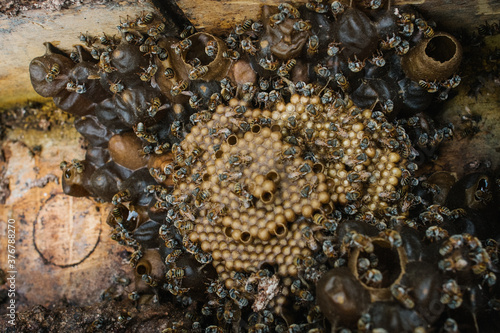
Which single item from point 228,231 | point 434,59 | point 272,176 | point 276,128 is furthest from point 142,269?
point 434,59

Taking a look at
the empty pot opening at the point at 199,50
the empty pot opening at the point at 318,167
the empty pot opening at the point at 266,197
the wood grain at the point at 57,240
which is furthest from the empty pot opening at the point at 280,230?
the wood grain at the point at 57,240

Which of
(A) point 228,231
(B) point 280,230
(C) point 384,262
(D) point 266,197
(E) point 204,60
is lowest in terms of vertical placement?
(A) point 228,231

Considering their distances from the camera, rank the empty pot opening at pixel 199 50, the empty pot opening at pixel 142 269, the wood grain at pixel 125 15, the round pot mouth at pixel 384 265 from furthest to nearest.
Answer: the empty pot opening at pixel 142 269 < the empty pot opening at pixel 199 50 < the wood grain at pixel 125 15 < the round pot mouth at pixel 384 265

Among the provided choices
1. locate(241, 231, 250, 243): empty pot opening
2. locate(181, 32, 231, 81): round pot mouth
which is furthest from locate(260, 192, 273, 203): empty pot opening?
locate(181, 32, 231, 81): round pot mouth

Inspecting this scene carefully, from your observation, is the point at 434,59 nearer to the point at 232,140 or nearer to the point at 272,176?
the point at 272,176

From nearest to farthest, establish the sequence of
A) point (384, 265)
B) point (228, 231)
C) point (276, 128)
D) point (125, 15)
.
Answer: point (384, 265) → point (228, 231) → point (276, 128) → point (125, 15)

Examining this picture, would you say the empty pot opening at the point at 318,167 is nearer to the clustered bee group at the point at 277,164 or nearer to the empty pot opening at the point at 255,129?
the clustered bee group at the point at 277,164
